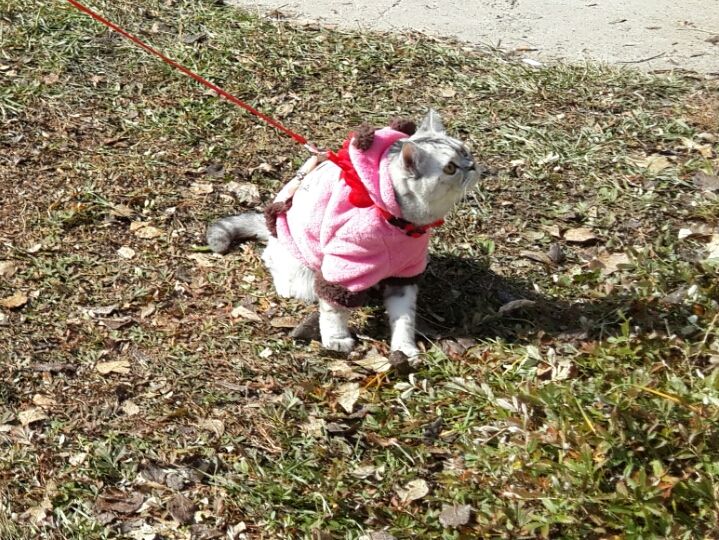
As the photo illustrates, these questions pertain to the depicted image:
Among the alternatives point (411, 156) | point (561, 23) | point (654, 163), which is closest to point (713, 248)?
point (654, 163)

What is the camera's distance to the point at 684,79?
20.6 ft

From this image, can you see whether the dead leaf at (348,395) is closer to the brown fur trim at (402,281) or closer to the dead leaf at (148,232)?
the brown fur trim at (402,281)

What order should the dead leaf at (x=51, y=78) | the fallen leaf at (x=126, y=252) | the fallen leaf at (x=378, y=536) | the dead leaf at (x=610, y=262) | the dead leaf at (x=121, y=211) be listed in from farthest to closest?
the dead leaf at (x=51, y=78), the dead leaf at (x=121, y=211), the fallen leaf at (x=126, y=252), the dead leaf at (x=610, y=262), the fallen leaf at (x=378, y=536)

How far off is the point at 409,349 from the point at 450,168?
31.9 inches

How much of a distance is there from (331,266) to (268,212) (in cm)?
61

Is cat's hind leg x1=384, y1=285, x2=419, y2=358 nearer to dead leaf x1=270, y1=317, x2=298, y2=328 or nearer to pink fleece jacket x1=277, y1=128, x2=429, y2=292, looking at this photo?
pink fleece jacket x1=277, y1=128, x2=429, y2=292

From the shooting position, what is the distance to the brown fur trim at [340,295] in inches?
164

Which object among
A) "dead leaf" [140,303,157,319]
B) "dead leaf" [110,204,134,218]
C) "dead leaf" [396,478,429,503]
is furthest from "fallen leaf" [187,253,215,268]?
"dead leaf" [396,478,429,503]

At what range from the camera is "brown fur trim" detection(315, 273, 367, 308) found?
164 inches

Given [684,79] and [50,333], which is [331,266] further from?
A: [684,79]

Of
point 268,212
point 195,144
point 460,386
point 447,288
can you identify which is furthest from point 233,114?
point 460,386

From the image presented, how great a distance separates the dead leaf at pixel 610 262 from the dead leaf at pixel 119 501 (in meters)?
2.38

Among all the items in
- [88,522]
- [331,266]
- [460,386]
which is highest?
[331,266]

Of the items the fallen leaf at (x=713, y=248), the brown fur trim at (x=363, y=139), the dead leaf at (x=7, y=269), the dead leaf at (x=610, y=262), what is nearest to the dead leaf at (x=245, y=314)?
the brown fur trim at (x=363, y=139)
